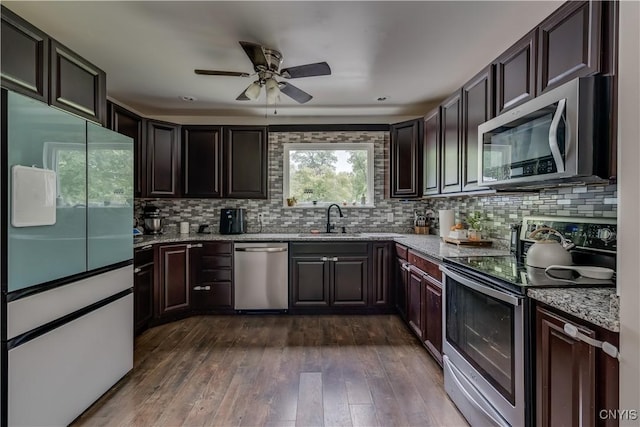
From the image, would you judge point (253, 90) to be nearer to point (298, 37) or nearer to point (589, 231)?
point (298, 37)

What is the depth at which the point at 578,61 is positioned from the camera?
4.75 ft

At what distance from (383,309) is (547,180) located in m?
2.39

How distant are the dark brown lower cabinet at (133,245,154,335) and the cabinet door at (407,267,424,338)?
2.59 m

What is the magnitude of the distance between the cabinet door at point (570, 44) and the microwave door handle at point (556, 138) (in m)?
0.17

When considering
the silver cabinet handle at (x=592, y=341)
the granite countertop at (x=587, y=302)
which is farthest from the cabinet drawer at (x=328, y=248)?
the silver cabinet handle at (x=592, y=341)

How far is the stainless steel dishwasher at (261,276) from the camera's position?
3520mm

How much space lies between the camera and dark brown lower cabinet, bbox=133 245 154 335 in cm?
292

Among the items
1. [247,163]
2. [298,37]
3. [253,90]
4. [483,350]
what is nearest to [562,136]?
[483,350]

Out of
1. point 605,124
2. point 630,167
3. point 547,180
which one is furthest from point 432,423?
point 605,124

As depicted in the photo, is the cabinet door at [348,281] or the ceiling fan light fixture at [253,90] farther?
the cabinet door at [348,281]

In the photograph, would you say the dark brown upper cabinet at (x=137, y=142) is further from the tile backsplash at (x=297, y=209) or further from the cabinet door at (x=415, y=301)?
the cabinet door at (x=415, y=301)

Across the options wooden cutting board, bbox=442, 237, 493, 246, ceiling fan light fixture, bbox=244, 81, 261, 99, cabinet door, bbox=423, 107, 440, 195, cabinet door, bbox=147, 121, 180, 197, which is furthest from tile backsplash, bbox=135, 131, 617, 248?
ceiling fan light fixture, bbox=244, 81, 261, 99

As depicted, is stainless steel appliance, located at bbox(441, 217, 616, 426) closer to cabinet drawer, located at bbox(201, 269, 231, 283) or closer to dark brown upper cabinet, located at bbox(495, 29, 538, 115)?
dark brown upper cabinet, located at bbox(495, 29, 538, 115)

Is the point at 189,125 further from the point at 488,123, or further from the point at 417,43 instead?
the point at 488,123
